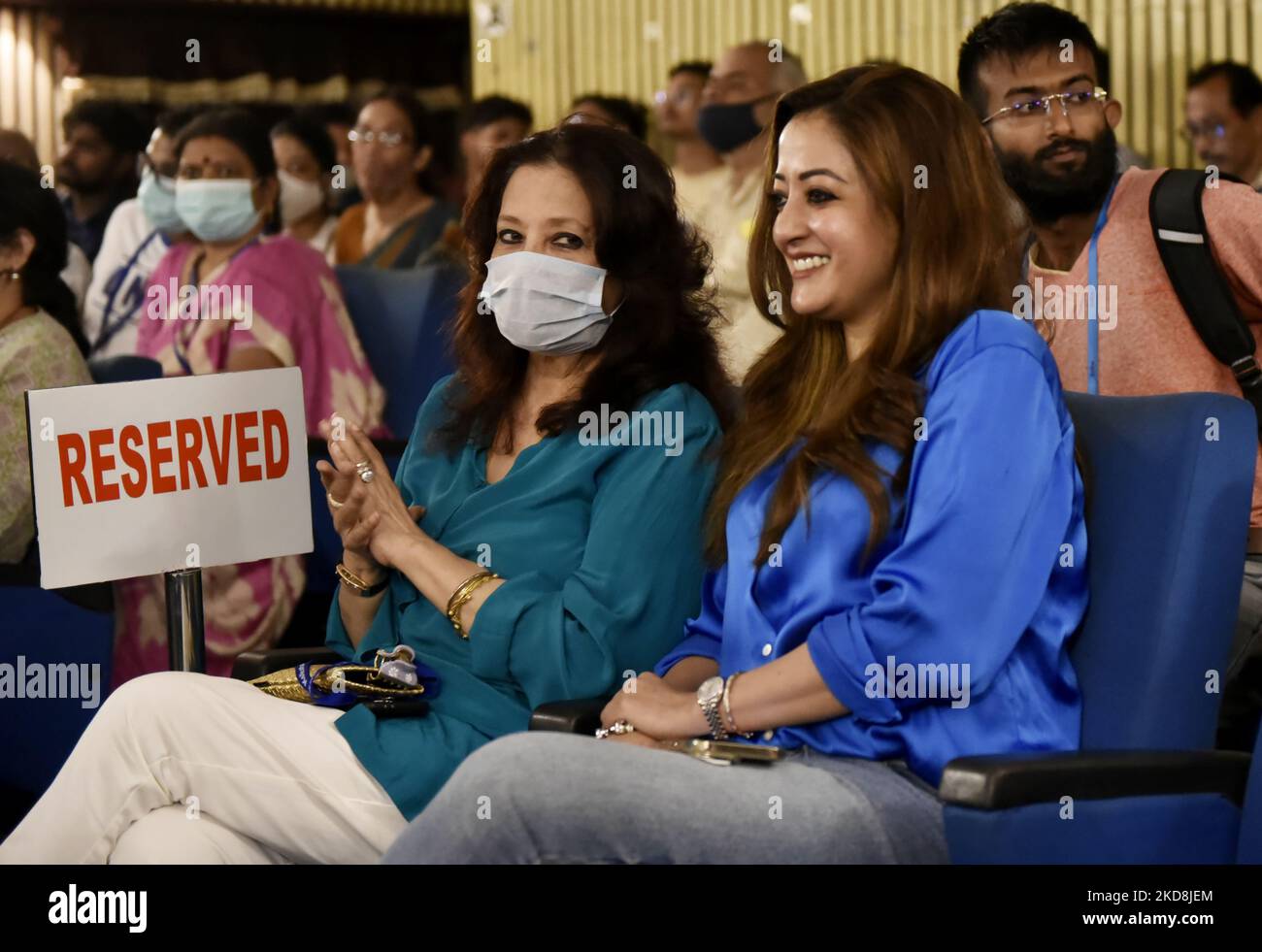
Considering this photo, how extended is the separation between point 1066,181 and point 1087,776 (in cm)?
138

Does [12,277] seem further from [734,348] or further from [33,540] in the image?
[734,348]

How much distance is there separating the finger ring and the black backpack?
1207mm

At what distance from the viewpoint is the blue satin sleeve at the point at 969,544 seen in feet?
6.59

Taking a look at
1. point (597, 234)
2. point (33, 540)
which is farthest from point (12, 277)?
point (597, 234)

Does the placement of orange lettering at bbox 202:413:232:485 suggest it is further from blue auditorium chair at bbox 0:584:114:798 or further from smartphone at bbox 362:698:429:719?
blue auditorium chair at bbox 0:584:114:798

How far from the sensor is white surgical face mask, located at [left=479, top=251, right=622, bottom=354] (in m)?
2.60

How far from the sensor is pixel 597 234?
2.64 m

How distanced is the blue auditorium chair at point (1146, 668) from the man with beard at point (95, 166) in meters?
5.06

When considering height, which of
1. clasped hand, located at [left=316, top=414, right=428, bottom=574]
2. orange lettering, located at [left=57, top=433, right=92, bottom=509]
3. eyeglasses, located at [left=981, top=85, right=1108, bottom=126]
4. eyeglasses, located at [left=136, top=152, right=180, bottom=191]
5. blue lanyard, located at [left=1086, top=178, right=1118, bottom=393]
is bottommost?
clasped hand, located at [left=316, top=414, right=428, bottom=574]

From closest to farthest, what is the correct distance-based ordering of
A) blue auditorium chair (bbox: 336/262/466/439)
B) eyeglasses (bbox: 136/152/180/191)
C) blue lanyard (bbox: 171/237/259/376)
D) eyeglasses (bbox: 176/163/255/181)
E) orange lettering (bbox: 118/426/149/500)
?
orange lettering (bbox: 118/426/149/500) → blue auditorium chair (bbox: 336/262/466/439) → blue lanyard (bbox: 171/237/259/376) → eyeglasses (bbox: 176/163/255/181) → eyeglasses (bbox: 136/152/180/191)

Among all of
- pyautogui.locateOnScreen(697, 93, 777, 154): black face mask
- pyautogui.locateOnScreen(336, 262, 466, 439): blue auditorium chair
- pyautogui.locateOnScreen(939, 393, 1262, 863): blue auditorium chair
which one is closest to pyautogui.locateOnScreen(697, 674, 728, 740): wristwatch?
pyautogui.locateOnScreen(939, 393, 1262, 863): blue auditorium chair

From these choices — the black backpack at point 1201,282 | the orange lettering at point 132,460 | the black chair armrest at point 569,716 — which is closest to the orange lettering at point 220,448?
the orange lettering at point 132,460

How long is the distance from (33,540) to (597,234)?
1.56 m

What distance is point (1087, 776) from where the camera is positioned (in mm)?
1928
